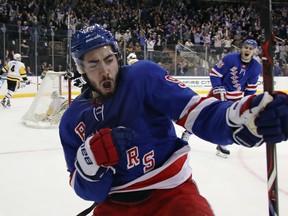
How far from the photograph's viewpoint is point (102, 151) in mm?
1207

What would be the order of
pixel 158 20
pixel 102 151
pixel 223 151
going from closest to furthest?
1. pixel 102 151
2. pixel 223 151
3. pixel 158 20

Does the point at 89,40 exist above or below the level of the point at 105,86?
above

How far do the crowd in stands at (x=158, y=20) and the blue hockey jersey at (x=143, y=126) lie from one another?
8269 millimetres

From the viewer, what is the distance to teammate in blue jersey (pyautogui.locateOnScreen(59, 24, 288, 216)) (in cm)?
125

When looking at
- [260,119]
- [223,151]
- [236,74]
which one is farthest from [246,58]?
[260,119]

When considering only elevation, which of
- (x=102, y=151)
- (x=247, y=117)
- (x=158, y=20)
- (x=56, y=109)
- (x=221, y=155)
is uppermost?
(x=158, y=20)

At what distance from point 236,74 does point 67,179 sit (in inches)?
82.1

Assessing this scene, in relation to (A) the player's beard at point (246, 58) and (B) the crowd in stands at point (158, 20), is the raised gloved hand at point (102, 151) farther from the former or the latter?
(B) the crowd in stands at point (158, 20)

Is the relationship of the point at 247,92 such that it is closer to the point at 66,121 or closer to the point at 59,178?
the point at 59,178

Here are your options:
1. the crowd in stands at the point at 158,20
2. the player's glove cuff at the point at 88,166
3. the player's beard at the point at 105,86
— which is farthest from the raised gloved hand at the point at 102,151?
the crowd in stands at the point at 158,20

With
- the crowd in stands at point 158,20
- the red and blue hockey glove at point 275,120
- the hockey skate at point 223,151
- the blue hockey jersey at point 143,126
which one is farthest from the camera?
the crowd in stands at point 158,20

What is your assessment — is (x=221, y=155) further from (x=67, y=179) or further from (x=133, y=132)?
(x=133, y=132)

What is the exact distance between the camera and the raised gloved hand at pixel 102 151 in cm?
118

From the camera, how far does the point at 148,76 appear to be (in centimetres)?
133
